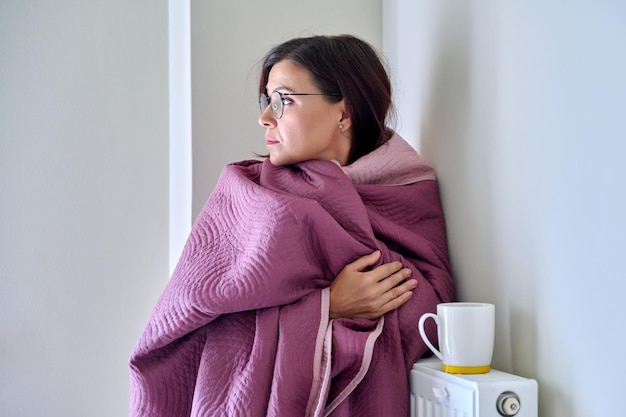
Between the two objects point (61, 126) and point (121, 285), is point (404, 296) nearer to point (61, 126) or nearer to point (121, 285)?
point (121, 285)

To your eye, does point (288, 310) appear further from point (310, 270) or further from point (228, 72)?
point (228, 72)

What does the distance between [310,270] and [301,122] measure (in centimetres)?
32

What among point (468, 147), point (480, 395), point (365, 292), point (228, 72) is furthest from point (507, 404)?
point (228, 72)

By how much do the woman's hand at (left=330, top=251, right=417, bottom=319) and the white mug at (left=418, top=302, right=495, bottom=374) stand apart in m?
0.15

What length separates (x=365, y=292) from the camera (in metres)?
1.18

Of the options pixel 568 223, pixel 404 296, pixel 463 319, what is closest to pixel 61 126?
pixel 404 296

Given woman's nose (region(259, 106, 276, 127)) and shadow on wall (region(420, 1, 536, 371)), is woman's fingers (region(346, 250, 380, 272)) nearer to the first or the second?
shadow on wall (region(420, 1, 536, 371))

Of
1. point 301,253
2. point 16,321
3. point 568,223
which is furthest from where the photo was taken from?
point 16,321

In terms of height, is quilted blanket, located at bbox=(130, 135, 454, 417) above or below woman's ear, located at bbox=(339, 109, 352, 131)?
below

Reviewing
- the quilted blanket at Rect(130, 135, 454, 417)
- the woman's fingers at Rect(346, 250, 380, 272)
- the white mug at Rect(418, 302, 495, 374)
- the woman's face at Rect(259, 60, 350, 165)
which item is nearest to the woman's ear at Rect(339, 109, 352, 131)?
the woman's face at Rect(259, 60, 350, 165)

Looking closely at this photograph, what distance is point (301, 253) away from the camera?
1.17 meters

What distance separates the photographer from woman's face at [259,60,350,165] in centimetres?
136

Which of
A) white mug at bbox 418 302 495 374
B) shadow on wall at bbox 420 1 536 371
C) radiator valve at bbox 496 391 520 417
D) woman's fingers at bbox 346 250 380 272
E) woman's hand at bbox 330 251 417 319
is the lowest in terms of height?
radiator valve at bbox 496 391 520 417

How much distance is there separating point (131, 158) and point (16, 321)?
51 cm
